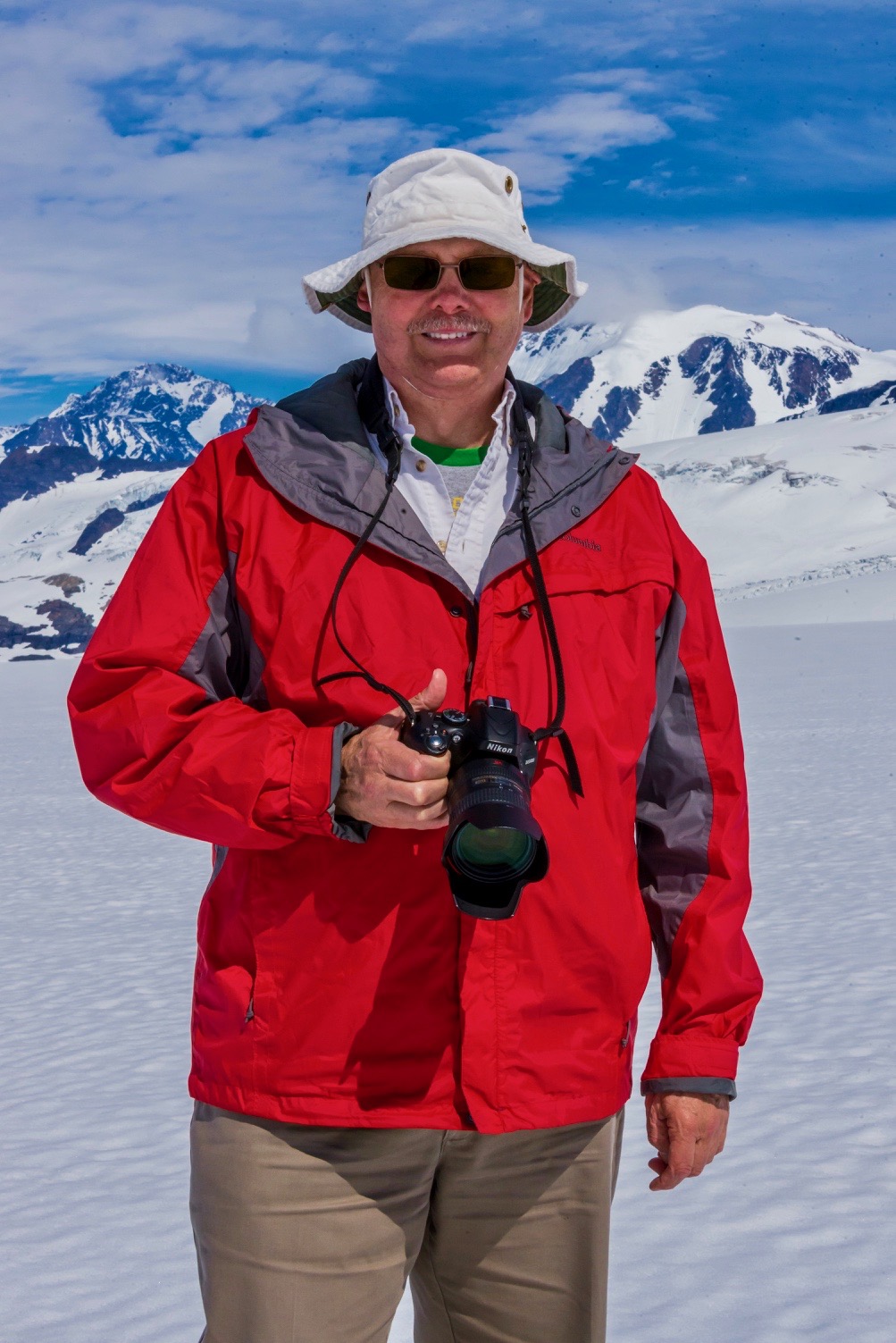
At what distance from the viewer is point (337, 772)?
1724 millimetres

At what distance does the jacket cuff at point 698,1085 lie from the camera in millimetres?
2059

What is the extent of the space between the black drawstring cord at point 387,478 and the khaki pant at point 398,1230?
0.62m

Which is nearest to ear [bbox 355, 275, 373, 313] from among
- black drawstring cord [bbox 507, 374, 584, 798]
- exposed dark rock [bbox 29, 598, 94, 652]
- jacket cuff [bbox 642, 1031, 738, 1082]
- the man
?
the man

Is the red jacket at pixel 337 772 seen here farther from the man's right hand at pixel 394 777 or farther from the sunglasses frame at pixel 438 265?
the sunglasses frame at pixel 438 265

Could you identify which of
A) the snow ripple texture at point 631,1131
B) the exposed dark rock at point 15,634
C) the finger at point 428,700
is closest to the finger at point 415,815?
the finger at point 428,700

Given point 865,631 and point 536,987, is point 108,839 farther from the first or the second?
point 865,631

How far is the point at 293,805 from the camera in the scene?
1727 mm

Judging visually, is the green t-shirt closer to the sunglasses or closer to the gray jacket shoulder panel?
the sunglasses

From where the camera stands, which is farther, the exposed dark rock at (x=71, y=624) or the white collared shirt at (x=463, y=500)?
the exposed dark rock at (x=71, y=624)

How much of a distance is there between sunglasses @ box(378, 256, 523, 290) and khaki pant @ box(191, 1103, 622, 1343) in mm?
1308

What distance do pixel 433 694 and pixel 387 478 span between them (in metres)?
0.43

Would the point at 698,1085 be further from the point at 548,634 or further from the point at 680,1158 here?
the point at 548,634

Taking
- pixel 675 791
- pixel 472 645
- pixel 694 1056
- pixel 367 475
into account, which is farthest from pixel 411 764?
pixel 694 1056

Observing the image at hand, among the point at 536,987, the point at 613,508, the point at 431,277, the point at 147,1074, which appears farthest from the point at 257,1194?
the point at 147,1074
